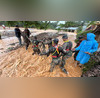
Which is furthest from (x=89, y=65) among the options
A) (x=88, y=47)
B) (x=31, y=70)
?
(x=31, y=70)

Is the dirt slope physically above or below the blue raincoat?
below

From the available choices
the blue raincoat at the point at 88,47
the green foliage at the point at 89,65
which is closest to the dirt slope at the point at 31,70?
the green foliage at the point at 89,65

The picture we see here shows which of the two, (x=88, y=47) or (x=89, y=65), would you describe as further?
(x=89, y=65)

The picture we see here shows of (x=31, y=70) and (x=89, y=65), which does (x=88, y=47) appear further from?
(x=31, y=70)

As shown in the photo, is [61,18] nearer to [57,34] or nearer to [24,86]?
[24,86]

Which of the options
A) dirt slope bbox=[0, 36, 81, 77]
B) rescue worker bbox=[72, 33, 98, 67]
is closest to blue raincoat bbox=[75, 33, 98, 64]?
rescue worker bbox=[72, 33, 98, 67]

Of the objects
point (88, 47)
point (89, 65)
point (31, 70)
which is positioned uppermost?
point (88, 47)

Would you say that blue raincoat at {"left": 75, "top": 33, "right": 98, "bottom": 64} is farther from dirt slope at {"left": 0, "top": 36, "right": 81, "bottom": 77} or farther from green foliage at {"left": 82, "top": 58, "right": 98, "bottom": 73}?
dirt slope at {"left": 0, "top": 36, "right": 81, "bottom": 77}

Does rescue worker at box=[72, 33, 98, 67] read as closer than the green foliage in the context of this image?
Yes

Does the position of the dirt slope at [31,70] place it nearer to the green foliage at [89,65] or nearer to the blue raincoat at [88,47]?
the green foliage at [89,65]

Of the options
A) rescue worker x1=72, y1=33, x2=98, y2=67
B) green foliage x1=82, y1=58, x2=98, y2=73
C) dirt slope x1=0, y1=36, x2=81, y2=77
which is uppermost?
rescue worker x1=72, y1=33, x2=98, y2=67

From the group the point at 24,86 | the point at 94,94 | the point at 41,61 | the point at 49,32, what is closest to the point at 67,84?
the point at 94,94
